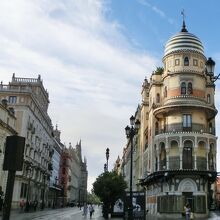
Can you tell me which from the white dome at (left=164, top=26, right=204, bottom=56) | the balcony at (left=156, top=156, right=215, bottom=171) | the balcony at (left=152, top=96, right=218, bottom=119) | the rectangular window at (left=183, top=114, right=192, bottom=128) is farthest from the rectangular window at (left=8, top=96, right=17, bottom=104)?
the rectangular window at (left=183, top=114, right=192, bottom=128)

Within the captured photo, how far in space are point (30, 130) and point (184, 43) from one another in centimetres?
3136

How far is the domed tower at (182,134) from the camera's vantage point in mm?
50125

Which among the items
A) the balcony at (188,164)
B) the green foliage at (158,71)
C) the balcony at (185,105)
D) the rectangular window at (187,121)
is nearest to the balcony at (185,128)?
the rectangular window at (187,121)

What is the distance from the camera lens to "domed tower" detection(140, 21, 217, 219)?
50125 mm

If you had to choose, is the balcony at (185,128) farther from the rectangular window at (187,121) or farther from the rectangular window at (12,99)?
the rectangular window at (12,99)

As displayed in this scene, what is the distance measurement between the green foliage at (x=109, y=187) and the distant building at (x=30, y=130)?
19.3 meters

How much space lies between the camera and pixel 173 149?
51719mm

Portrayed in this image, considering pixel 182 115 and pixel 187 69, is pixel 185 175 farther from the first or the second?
pixel 187 69

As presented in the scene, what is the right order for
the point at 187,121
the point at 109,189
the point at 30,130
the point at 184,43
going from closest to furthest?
the point at 109,189, the point at 187,121, the point at 184,43, the point at 30,130

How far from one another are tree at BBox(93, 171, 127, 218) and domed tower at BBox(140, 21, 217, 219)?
20.6 feet

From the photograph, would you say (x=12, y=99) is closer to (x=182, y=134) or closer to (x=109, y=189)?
(x=109, y=189)

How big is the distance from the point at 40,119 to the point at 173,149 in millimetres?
37029

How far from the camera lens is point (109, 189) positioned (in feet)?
156

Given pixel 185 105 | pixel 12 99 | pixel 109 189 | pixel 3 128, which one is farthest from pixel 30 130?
pixel 185 105
